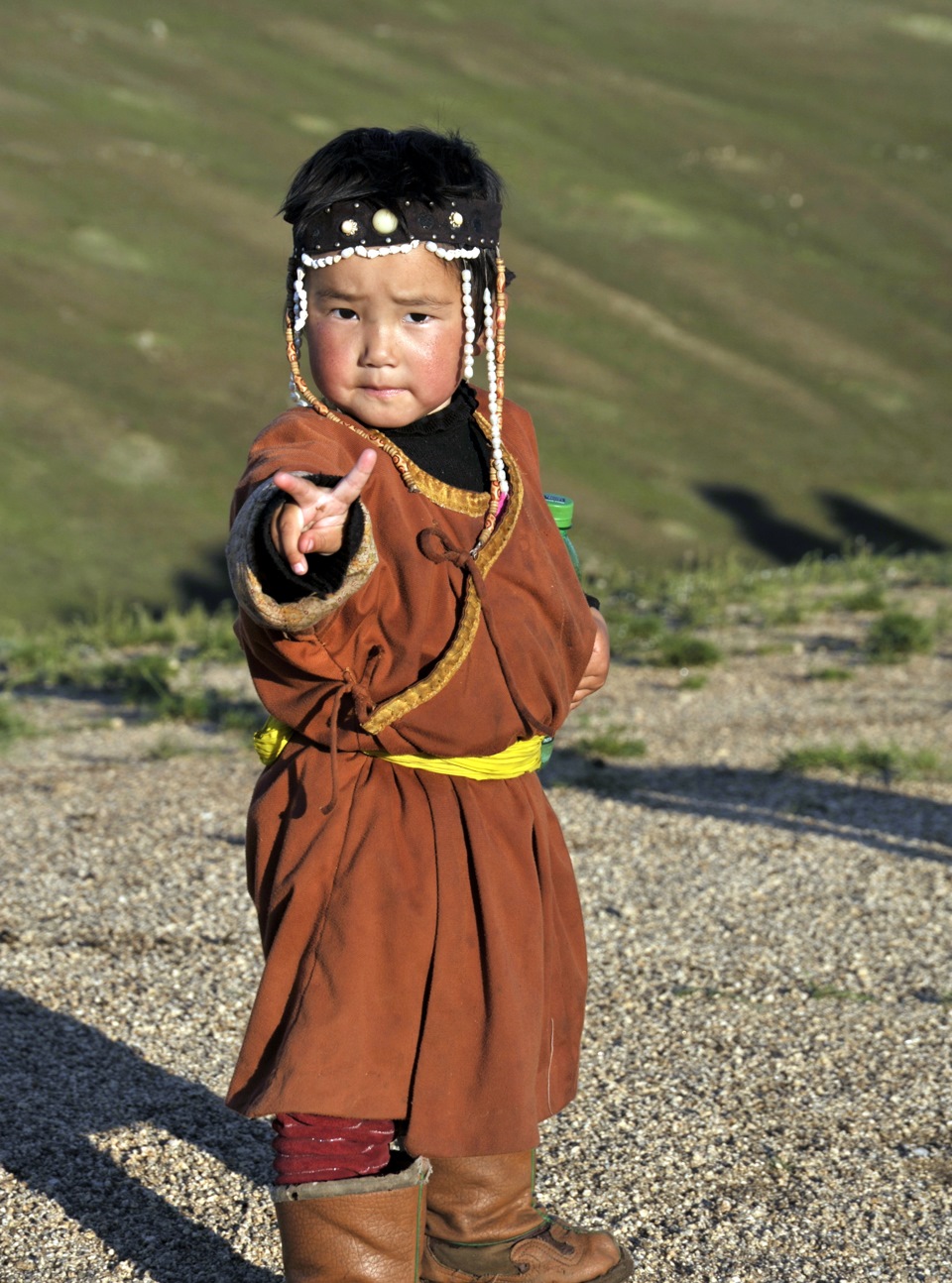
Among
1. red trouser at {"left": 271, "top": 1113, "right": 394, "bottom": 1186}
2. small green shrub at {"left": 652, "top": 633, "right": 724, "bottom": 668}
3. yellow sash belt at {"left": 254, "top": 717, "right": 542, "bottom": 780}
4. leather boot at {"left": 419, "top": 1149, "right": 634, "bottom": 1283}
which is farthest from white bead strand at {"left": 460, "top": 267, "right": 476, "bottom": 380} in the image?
small green shrub at {"left": 652, "top": 633, "right": 724, "bottom": 668}

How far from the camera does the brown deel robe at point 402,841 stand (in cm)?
221

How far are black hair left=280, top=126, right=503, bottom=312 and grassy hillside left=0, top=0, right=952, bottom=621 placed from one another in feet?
29.8

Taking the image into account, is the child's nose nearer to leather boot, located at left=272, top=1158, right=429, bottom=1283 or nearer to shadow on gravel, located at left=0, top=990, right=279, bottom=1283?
leather boot, located at left=272, top=1158, right=429, bottom=1283

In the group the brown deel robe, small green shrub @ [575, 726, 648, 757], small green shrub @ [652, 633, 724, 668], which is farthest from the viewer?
small green shrub @ [652, 633, 724, 668]

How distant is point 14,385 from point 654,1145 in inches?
661

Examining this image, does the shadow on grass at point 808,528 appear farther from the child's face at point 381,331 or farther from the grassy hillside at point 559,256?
the child's face at point 381,331

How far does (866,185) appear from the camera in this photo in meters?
33.1

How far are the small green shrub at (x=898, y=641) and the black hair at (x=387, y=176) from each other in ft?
20.9

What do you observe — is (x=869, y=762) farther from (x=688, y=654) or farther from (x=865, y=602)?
(x=865, y=602)

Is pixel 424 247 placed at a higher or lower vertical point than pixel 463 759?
higher

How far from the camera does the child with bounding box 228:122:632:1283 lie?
222cm

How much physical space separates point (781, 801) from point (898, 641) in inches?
107

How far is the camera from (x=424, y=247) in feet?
7.52

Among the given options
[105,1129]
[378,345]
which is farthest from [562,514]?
[105,1129]
